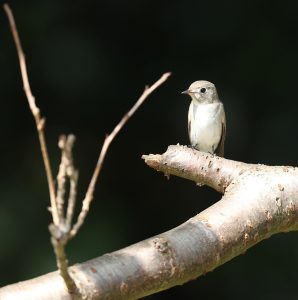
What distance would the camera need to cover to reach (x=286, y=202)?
8.37 feet

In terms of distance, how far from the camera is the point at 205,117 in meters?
4.74

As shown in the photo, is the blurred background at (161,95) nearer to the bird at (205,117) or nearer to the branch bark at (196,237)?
the bird at (205,117)

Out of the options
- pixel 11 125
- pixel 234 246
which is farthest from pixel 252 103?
pixel 234 246

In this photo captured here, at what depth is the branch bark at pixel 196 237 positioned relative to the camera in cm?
183

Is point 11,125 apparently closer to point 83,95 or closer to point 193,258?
point 83,95

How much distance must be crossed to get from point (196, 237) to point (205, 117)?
104 inches

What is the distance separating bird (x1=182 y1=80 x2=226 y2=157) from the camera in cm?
471

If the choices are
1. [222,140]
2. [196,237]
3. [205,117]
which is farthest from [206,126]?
[196,237]

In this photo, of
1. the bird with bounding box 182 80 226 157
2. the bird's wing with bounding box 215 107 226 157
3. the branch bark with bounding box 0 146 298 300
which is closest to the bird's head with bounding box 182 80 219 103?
the bird with bounding box 182 80 226 157

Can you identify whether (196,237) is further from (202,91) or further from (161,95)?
(161,95)

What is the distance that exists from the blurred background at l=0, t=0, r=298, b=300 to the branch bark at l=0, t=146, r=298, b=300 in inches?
120

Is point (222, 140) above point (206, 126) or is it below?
below

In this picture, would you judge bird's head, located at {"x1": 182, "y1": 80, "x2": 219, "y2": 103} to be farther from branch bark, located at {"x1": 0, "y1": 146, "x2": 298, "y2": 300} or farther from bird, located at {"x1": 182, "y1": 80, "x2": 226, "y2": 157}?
branch bark, located at {"x1": 0, "y1": 146, "x2": 298, "y2": 300}

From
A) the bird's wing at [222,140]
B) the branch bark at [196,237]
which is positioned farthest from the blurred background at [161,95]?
the branch bark at [196,237]
